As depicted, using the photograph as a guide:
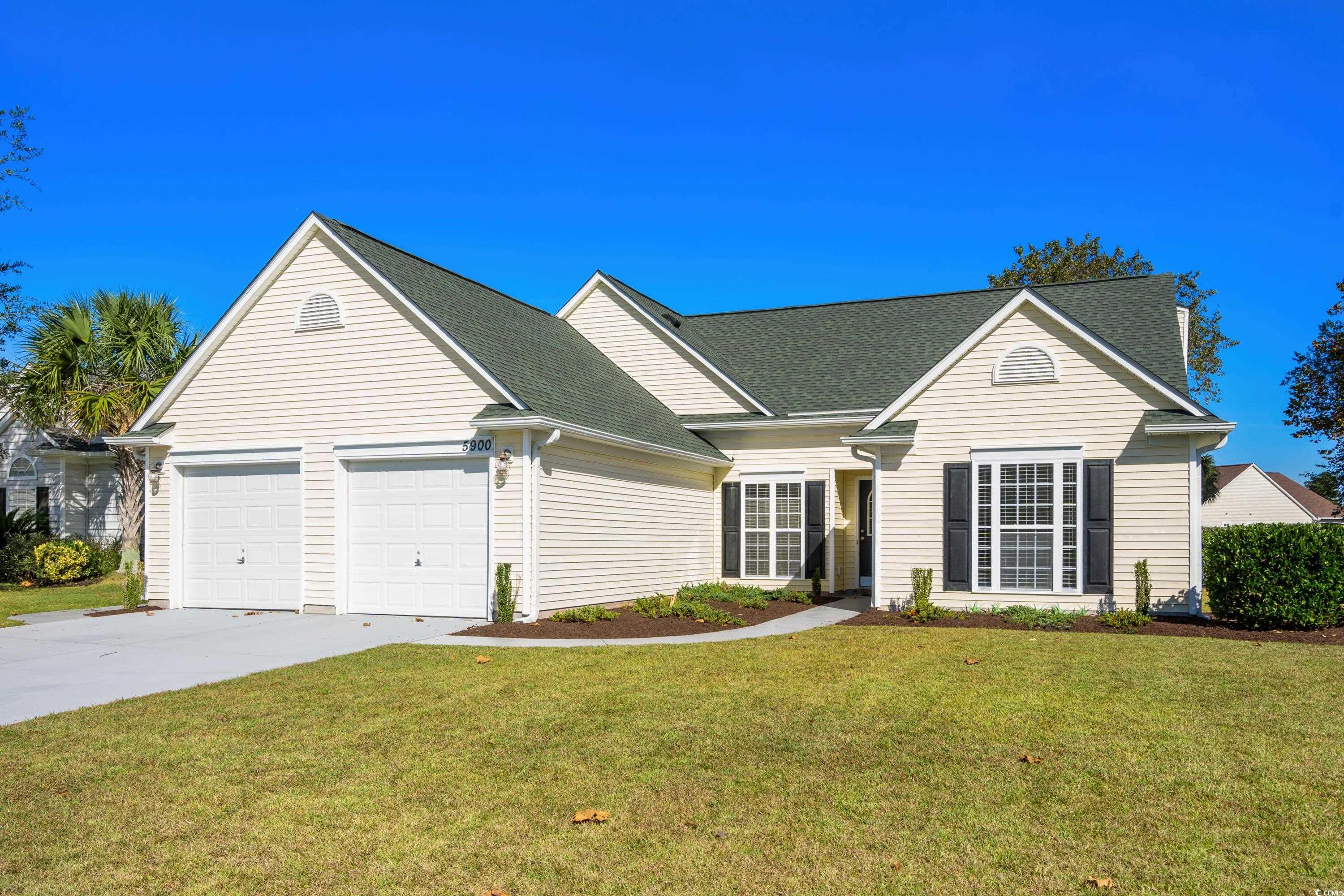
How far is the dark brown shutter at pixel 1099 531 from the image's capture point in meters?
14.6

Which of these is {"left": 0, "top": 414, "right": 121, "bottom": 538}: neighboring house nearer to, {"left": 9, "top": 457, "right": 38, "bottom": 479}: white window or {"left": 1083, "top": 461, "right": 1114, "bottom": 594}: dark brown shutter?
{"left": 9, "top": 457, "right": 38, "bottom": 479}: white window

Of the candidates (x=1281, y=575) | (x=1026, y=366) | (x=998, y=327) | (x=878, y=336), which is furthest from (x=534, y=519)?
(x=878, y=336)

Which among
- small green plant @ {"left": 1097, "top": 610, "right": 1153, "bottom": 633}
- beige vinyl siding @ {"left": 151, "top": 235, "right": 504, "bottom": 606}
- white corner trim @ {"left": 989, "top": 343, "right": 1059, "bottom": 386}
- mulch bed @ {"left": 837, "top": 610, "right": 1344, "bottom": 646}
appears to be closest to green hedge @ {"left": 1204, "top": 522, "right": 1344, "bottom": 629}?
mulch bed @ {"left": 837, "top": 610, "right": 1344, "bottom": 646}

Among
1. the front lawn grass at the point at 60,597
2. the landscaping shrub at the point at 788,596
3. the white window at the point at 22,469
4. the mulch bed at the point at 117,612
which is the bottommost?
the front lawn grass at the point at 60,597

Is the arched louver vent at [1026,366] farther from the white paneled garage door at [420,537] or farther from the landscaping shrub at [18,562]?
the landscaping shrub at [18,562]

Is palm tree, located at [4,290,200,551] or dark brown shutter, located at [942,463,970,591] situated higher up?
palm tree, located at [4,290,200,551]

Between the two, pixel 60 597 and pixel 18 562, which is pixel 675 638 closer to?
pixel 60 597

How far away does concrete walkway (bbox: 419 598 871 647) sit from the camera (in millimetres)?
12164

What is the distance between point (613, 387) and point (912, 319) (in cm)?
749

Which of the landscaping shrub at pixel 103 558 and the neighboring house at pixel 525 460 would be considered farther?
the landscaping shrub at pixel 103 558

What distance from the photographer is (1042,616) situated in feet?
46.0

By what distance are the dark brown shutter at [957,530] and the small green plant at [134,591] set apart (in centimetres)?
1317

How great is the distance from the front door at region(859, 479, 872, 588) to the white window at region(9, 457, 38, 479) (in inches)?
862

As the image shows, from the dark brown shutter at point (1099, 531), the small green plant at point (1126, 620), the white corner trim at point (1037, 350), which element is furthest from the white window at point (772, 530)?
the small green plant at point (1126, 620)
